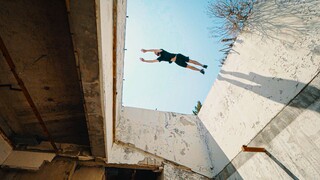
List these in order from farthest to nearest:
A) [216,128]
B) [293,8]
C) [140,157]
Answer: [216,128]
[140,157]
[293,8]

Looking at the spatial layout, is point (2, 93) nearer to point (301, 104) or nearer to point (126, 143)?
point (126, 143)

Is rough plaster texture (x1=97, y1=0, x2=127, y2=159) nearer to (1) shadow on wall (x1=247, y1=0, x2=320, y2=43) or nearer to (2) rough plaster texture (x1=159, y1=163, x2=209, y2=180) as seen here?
(2) rough plaster texture (x1=159, y1=163, x2=209, y2=180)

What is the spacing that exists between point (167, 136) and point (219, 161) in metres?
1.51

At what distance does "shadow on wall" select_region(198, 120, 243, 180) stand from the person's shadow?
1597mm

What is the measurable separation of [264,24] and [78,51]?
3558mm

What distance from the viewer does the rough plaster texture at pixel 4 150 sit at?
3.49m

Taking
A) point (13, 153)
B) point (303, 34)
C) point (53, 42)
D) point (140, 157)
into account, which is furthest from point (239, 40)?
point (13, 153)

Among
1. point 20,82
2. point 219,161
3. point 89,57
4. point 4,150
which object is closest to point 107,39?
point 89,57

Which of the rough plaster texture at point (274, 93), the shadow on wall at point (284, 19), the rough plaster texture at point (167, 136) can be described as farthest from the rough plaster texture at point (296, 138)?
the rough plaster texture at point (167, 136)

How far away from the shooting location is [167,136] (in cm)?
556

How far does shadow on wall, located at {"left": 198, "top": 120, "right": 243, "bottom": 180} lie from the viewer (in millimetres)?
4091

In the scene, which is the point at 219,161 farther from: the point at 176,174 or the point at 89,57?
the point at 89,57

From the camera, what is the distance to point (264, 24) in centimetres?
403

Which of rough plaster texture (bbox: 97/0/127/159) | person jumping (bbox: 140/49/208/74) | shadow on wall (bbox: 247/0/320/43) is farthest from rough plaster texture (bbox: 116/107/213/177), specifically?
shadow on wall (bbox: 247/0/320/43)
